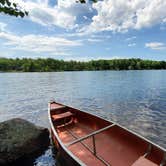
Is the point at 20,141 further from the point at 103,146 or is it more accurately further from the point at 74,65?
the point at 74,65

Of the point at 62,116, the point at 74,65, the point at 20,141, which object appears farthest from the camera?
the point at 74,65

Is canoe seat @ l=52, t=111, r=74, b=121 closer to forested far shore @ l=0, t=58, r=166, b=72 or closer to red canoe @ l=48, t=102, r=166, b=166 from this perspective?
red canoe @ l=48, t=102, r=166, b=166

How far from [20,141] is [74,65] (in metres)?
150

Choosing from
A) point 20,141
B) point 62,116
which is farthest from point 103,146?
point 20,141

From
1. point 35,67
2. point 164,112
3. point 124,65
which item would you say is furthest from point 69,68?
point 164,112

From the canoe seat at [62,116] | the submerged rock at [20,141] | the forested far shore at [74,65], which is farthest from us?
the forested far shore at [74,65]

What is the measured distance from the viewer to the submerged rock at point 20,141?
27.1ft

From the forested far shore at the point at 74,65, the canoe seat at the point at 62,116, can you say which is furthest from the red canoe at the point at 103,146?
the forested far shore at the point at 74,65

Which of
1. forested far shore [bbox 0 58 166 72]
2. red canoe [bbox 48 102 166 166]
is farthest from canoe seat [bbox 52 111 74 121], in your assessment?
forested far shore [bbox 0 58 166 72]

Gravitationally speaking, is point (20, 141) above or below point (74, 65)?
above

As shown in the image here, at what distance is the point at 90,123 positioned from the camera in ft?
35.0

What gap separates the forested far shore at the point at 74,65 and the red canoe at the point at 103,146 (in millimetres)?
136451

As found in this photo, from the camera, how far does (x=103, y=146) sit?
27.6 ft

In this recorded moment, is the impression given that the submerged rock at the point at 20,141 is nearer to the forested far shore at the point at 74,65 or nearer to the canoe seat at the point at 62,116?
the canoe seat at the point at 62,116
